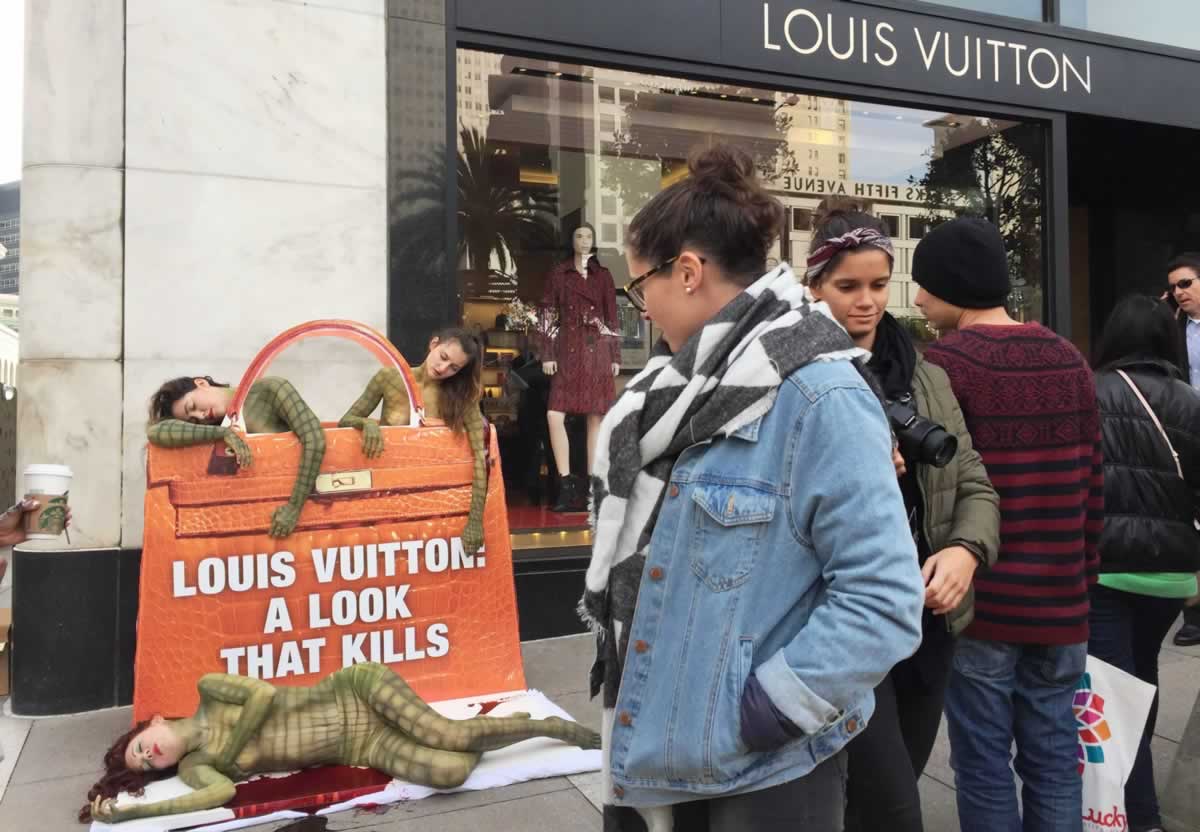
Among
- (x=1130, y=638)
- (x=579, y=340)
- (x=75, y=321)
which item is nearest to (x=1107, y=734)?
(x=1130, y=638)

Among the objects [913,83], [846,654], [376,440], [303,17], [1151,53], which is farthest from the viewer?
[1151,53]

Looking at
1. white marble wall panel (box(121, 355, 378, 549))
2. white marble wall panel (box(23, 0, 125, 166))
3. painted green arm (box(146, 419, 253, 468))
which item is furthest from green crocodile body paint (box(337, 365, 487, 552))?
white marble wall panel (box(23, 0, 125, 166))

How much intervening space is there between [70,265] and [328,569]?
202cm

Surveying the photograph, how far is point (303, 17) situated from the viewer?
4898 millimetres

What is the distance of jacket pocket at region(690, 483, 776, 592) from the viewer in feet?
4.67

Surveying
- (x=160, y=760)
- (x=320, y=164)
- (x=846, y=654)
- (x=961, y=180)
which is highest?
(x=961, y=180)

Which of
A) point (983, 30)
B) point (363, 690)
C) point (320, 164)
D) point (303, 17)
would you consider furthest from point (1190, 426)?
point (983, 30)

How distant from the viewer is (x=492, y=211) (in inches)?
270

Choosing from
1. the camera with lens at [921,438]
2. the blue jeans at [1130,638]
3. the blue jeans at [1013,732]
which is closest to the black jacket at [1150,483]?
the blue jeans at [1130,638]

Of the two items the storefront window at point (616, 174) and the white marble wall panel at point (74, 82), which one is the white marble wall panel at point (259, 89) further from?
the storefront window at point (616, 174)

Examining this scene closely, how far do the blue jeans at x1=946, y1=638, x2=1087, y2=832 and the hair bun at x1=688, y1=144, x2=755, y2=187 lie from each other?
1.44m

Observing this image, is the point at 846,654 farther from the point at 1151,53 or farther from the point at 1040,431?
the point at 1151,53

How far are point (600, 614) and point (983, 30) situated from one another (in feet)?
21.9

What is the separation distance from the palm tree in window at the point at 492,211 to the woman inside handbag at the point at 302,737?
3.65m
